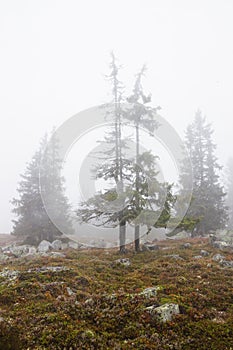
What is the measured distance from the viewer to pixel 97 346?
21.5 ft

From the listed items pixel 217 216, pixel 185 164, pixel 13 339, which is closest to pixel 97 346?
pixel 13 339

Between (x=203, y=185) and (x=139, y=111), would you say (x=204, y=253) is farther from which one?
(x=203, y=185)

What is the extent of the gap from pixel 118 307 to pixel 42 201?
2239cm

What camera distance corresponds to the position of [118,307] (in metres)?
8.62

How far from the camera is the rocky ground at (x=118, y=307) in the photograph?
269 inches

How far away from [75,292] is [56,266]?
3945mm

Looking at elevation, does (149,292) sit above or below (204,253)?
below

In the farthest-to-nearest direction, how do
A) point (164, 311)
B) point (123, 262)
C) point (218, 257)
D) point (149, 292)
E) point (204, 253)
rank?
point (204, 253) → point (218, 257) → point (123, 262) → point (149, 292) → point (164, 311)

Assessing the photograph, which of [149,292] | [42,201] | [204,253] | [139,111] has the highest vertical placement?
[139,111]

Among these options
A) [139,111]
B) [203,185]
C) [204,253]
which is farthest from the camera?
[203,185]

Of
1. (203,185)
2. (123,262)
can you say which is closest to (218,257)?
(123,262)

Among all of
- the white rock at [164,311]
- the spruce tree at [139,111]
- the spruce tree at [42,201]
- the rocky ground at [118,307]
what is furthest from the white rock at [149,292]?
the spruce tree at [42,201]

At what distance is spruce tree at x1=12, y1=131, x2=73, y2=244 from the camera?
92.5 feet

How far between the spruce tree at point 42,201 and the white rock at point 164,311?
21.7 m
